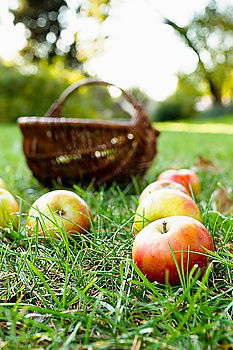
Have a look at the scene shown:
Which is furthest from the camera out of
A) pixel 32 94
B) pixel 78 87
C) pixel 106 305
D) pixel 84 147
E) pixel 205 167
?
pixel 32 94

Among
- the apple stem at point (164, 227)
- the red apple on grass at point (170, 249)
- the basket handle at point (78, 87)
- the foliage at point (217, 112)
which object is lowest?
the foliage at point (217, 112)

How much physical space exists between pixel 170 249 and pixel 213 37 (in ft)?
80.5

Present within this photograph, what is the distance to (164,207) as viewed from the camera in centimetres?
132

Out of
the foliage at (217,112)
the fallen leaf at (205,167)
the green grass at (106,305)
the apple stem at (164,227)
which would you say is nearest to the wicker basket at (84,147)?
the fallen leaf at (205,167)

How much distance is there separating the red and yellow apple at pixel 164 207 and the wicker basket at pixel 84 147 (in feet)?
3.32

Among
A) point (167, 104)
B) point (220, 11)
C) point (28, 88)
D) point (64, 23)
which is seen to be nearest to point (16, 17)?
point (64, 23)

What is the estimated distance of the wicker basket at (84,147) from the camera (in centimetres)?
229

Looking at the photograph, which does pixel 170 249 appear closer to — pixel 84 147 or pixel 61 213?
pixel 61 213

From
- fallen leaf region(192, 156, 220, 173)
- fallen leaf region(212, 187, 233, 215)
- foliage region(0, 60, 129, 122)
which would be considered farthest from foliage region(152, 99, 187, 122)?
fallen leaf region(212, 187, 233, 215)

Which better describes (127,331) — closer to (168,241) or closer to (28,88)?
(168,241)

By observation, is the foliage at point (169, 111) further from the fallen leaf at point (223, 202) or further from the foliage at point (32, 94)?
the fallen leaf at point (223, 202)

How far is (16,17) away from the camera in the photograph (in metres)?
21.7

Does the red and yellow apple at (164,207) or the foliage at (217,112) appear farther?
the foliage at (217,112)

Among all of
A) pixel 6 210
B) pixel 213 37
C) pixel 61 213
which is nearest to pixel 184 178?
pixel 61 213
